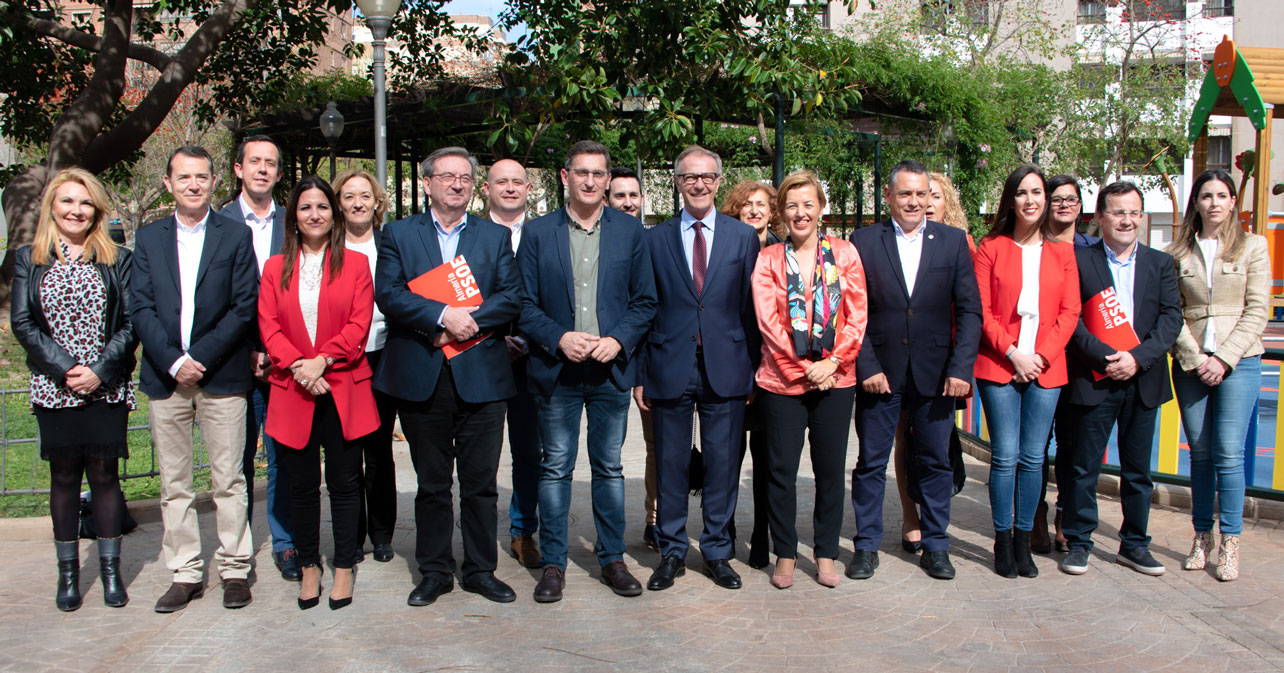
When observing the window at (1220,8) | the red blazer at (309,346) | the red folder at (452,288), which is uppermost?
the window at (1220,8)

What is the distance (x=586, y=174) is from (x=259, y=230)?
169 centimetres

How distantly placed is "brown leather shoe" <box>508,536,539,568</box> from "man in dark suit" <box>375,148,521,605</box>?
1.67 feet

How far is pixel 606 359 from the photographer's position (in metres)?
4.77

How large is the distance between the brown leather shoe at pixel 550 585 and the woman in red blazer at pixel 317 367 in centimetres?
86

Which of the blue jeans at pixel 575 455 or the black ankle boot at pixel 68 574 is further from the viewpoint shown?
the blue jeans at pixel 575 455

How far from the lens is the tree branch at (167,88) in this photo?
39.1 ft

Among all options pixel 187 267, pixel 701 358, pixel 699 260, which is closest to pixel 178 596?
pixel 187 267

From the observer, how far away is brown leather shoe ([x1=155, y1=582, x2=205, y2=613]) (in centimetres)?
467

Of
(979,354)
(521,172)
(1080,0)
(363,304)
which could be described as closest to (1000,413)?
(979,354)

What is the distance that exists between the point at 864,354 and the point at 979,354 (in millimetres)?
618

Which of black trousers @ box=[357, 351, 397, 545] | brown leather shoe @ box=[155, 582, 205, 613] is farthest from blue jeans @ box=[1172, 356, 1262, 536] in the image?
brown leather shoe @ box=[155, 582, 205, 613]

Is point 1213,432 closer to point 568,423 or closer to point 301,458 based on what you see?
point 568,423

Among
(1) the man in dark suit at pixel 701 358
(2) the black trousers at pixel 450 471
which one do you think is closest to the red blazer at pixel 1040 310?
(1) the man in dark suit at pixel 701 358

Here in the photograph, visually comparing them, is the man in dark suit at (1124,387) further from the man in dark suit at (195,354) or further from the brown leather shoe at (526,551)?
the man in dark suit at (195,354)
